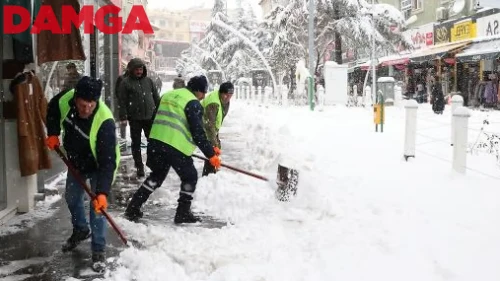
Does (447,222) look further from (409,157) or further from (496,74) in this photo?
(496,74)

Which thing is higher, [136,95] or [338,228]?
[136,95]

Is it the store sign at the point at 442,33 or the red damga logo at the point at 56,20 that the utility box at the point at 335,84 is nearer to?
the store sign at the point at 442,33

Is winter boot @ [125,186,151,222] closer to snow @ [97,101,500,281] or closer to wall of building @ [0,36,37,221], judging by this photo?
snow @ [97,101,500,281]

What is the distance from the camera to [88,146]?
171 inches

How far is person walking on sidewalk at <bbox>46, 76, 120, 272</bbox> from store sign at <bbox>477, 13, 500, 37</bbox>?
21.0 meters

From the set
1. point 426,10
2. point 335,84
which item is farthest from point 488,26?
point 426,10

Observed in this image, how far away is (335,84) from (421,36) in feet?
29.6

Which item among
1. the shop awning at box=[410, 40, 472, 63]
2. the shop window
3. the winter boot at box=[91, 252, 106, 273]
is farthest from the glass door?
the shop window

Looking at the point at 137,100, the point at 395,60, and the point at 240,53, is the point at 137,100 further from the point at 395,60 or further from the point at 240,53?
the point at 240,53

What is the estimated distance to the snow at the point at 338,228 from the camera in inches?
161

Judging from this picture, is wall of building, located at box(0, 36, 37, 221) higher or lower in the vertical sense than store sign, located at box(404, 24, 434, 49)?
lower

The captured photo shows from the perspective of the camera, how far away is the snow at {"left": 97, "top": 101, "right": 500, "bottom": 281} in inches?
161

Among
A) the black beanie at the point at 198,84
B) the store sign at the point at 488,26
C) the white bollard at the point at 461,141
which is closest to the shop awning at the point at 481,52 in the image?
the store sign at the point at 488,26

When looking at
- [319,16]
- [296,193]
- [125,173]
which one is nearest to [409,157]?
[296,193]
